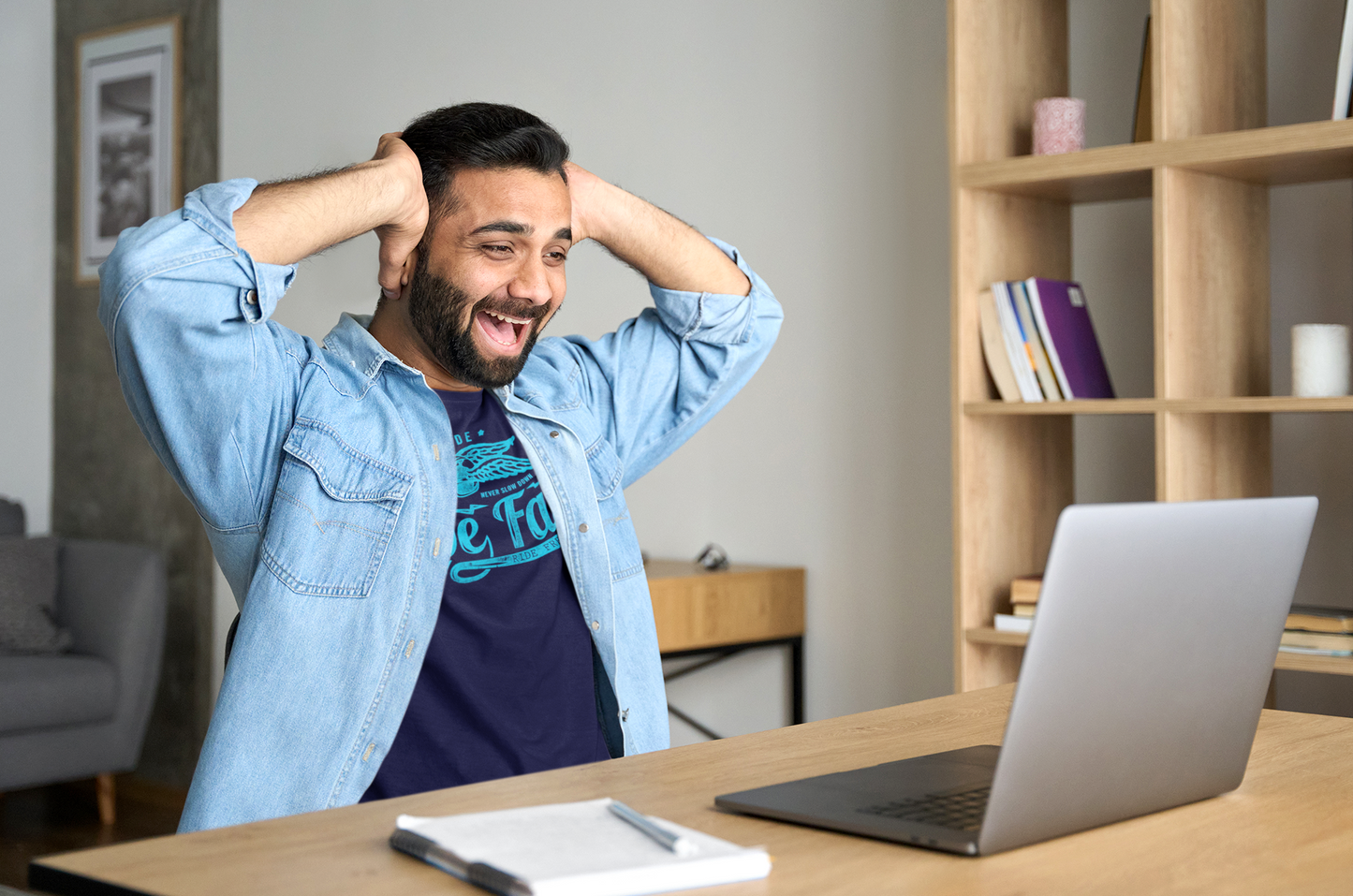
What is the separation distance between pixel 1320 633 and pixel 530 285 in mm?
1483

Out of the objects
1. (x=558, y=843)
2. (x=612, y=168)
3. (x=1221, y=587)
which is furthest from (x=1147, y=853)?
(x=612, y=168)

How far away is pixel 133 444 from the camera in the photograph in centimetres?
468

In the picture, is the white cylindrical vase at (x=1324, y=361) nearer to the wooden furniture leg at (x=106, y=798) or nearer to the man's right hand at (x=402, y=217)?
the man's right hand at (x=402, y=217)

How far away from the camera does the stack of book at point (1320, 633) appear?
7.36 ft

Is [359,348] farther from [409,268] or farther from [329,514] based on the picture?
[329,514]

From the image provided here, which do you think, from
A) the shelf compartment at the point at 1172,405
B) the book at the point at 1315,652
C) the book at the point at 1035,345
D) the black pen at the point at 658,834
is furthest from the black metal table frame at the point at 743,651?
the black pen at the point at 658,834

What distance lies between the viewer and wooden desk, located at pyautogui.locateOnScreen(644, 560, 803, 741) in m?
3.09

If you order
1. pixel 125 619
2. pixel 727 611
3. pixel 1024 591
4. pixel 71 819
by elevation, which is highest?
pixel 1024 591

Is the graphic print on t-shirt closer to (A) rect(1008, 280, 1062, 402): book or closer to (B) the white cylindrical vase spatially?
(A) rect(1008, 280, 1062, 402): book

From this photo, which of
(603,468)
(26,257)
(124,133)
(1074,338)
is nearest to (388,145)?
(603,468)

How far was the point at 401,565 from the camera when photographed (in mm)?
1497

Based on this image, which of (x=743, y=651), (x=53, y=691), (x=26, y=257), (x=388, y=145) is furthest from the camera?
(x=26, y=257)

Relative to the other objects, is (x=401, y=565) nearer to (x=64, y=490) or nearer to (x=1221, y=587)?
(x=1221, y=587)

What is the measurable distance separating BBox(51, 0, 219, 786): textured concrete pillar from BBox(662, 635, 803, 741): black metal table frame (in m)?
1.85
